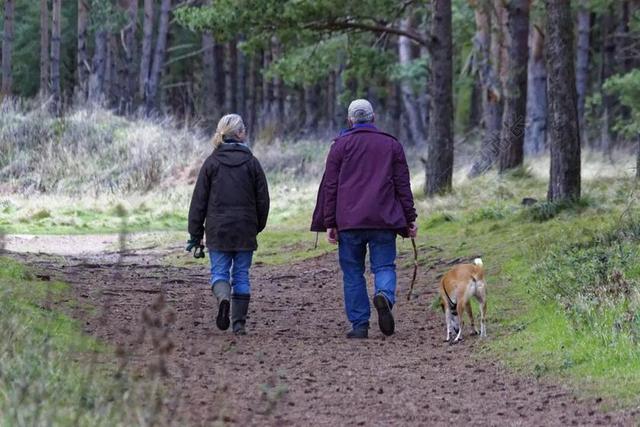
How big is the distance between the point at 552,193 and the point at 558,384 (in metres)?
9.08

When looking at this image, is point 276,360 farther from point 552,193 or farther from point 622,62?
point 622,62

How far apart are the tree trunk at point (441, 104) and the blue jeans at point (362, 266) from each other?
37.1ft

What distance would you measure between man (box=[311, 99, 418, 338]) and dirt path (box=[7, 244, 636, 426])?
1.33 ft

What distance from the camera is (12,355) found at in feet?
21.1

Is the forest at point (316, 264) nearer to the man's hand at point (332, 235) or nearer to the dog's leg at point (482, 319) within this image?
the dog's leg at point (482, 319)

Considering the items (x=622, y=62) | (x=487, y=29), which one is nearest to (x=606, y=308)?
(x=487, y=29)

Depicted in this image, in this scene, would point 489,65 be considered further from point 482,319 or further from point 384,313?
point 482,319

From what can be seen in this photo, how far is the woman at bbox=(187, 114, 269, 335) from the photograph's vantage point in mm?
10328

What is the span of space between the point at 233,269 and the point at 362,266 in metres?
1.13

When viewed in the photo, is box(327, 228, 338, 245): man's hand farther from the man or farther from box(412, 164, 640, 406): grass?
box(412, 164, 640, 406): grass

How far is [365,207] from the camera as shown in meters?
10.1

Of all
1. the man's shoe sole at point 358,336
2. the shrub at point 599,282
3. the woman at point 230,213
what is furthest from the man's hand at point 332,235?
the shrub at point 599,282

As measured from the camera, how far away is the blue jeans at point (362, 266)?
10.3 m

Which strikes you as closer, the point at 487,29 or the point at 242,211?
the point at 242,211
